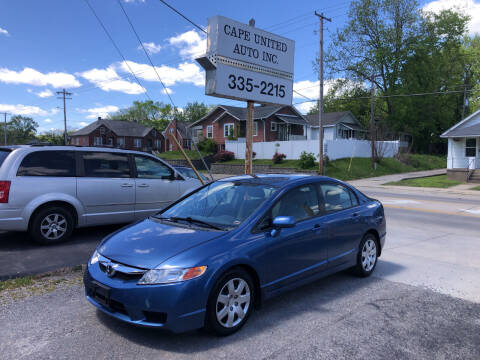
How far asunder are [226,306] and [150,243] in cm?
95

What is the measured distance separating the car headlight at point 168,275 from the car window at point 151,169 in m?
4.84

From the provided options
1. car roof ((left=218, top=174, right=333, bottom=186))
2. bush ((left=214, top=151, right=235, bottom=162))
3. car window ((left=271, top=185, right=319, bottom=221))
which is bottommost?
car window ((left=271, top=185, right=319, bottom=221))

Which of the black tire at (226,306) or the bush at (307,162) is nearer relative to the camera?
the black tire at (226,306)

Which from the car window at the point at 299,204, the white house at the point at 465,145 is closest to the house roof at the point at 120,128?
the white house at the point at 465,145

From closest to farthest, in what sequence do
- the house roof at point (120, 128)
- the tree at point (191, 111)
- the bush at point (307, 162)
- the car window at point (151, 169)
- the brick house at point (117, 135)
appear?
the car window at point (151, 169) < the bush at point (307, 162) < the brick house at point (117, 135) < the house roof at point (120, 128) < the tree at point (191, 111)

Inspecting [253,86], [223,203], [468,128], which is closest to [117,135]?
[468,128]

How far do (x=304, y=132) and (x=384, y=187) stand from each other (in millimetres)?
25676

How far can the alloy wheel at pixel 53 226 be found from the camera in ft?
21.3

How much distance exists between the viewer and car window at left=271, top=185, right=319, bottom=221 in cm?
421

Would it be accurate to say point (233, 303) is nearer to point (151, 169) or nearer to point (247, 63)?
point (151, 169)

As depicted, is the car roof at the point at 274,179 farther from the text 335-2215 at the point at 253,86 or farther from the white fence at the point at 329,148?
the white fence at the point at 329,148

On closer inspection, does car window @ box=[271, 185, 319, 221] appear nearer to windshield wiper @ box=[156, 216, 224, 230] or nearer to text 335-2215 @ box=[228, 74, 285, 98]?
windshield wiper @ box=[156, 216, 224, 230]

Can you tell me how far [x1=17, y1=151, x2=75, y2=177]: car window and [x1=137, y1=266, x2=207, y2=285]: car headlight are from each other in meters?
4.33

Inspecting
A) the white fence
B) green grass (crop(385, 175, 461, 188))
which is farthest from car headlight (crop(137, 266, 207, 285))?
the white fence
